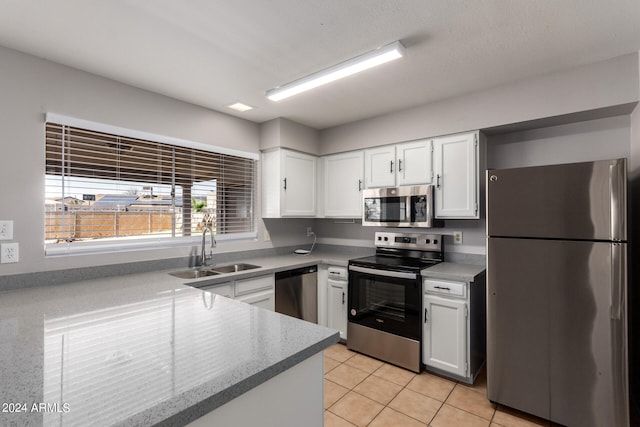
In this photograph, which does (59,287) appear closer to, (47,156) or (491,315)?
(47,156)

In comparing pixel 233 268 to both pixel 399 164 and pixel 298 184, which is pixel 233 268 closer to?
pixel 298 184

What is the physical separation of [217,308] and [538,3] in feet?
7.25

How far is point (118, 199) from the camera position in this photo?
2520 millimetres

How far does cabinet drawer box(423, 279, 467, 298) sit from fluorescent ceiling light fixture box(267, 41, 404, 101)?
1.72 m

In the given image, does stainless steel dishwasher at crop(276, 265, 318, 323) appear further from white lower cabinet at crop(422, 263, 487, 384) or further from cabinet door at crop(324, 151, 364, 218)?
white lower cabinet at crop(422, 263, 487, 384)

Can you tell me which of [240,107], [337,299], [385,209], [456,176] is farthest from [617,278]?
[240,107]

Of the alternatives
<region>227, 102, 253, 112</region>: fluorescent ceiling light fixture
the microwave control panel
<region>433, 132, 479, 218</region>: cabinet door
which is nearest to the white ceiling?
<region>227, 102, 253, 112</region>: fluorescent ceiling light fixture

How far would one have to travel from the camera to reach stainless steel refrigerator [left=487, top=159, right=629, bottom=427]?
1804 millimetres

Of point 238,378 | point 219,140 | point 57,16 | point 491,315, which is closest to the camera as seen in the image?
point 238,378

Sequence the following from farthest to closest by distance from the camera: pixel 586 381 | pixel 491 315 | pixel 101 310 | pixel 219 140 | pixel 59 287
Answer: pixel 219 140 → pixel 491 315 → pixel 59 287 → pixel 586 381 → pixel 101 310

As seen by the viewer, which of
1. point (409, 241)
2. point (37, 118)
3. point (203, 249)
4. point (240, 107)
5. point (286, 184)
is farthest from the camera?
point (286, 184)

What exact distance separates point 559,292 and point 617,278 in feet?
0.95

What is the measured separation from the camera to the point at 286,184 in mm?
3418

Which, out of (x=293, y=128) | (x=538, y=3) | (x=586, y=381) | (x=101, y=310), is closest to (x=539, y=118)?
(x=538, y=3)
